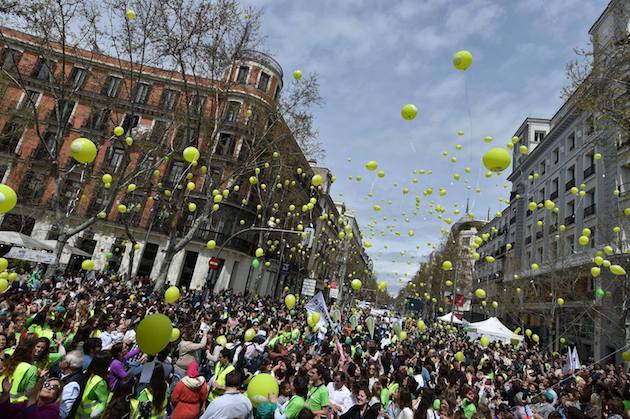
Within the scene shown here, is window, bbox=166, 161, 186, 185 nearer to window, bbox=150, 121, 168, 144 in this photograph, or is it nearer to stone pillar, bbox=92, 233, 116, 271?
window, bbox=150, 121, 168, 144

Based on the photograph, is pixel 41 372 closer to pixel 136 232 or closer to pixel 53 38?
pixel 53 38

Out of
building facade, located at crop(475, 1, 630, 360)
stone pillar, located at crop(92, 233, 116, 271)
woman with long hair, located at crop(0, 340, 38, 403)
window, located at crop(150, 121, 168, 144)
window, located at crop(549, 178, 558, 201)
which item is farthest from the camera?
window, located at crop(549, 178, 558, 201)

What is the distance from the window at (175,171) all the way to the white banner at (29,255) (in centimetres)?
1648

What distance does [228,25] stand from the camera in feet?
51.0

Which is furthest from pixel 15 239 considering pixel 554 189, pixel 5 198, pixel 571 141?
pixel 554 189

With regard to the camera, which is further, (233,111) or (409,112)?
(233,111)

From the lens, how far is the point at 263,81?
31953mm

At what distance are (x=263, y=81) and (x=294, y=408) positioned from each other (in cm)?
3103

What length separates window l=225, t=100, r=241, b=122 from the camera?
30.8 metres

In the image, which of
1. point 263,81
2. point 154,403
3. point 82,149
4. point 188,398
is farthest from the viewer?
point 263,81

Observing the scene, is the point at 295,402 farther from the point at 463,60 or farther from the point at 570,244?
the point at 570,244

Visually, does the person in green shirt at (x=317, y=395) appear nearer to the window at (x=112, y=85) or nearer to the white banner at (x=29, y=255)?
the white banner at (x=29, y=255)

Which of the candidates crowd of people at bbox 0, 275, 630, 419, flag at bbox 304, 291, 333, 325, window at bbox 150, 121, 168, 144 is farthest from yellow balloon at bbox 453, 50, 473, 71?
window at bbox 150, 121, 168, 144

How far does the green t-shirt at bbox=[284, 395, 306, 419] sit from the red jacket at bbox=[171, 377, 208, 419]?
1007mm
